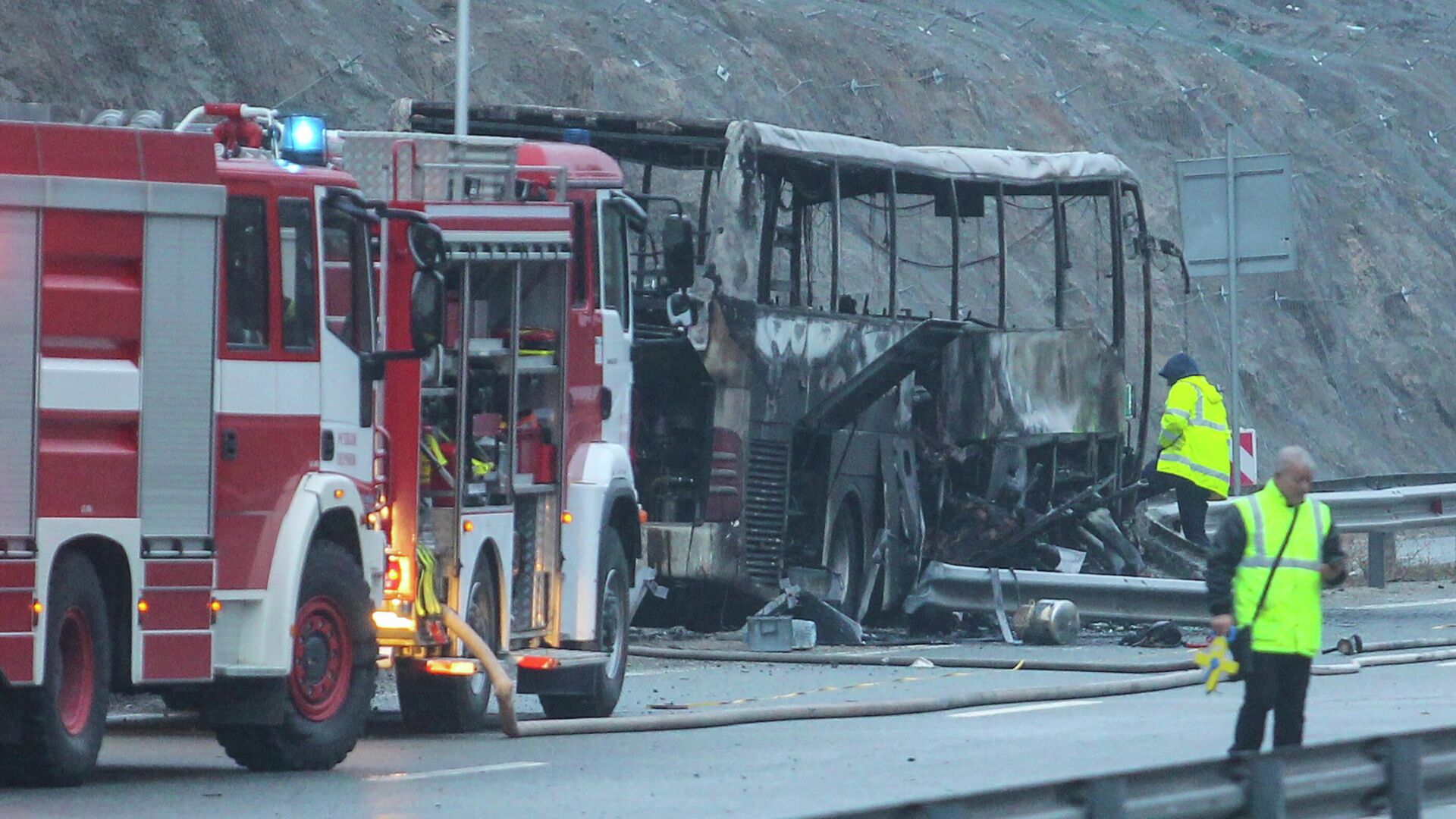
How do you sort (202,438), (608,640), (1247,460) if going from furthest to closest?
(1247,460), (608,640), (202,438)

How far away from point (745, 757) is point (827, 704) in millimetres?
2567

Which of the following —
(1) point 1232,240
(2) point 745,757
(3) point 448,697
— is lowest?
(2) point 745,757

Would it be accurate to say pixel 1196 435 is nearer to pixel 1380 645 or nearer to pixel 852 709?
pixel 1380 645

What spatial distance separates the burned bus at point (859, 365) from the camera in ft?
62.4

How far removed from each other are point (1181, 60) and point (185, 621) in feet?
142

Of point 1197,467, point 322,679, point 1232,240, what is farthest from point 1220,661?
point 1232,240

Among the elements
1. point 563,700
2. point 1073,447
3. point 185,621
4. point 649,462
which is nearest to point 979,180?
point 1073,447

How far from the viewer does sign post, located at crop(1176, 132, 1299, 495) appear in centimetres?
2219

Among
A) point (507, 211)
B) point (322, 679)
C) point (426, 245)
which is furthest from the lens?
point (507, 211)

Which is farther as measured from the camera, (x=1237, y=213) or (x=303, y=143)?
(x=1237, y=213)

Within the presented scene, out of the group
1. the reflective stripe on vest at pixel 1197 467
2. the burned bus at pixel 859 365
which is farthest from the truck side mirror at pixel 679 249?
the reflective stripe on vest at pixel 1197 467

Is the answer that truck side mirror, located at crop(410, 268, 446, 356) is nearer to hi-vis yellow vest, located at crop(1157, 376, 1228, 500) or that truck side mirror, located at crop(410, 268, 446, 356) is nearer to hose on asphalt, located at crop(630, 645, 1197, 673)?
hose on asphalt, located at crop(630, 645, 1197, 673)

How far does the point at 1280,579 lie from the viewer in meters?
9.95

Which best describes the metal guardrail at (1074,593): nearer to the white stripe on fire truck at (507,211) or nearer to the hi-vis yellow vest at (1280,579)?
the white stripe on fire truck at (507,211)
